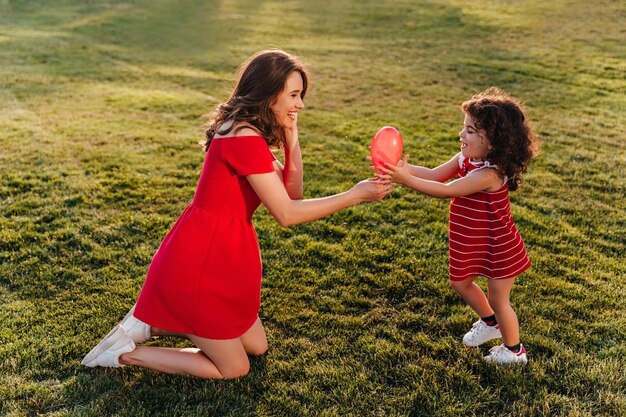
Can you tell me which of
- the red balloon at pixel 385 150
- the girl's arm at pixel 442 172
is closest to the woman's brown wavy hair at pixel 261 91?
the red balloon at pixel 385 150

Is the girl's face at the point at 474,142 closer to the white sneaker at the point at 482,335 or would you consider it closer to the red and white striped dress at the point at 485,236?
the red and white striped dress at the point at 485,236

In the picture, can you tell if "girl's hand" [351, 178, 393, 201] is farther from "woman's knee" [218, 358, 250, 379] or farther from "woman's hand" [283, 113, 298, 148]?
"woman's knee" [218, 358, 250, 379]

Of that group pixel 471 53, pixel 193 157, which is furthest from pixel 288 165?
pixel 471 53

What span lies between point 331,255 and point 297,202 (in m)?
1.80

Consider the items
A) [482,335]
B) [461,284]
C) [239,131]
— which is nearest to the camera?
[239,131]

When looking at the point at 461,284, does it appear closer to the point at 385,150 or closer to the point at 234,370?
the point at 385,150

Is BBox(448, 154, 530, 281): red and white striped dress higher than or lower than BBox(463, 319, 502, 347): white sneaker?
higher

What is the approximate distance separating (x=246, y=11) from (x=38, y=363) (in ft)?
83.6

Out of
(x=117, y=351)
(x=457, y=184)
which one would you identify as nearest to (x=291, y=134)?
(x=457, y=184)

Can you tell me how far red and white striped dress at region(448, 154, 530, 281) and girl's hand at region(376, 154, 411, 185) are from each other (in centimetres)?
49

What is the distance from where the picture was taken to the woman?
303cm

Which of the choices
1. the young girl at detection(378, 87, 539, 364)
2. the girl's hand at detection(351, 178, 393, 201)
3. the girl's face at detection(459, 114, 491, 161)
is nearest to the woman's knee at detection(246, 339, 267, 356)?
the girl's hand at detection(351, 178, 393, 201)

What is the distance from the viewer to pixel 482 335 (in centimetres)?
356

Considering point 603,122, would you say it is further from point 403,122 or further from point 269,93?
point 269,93
